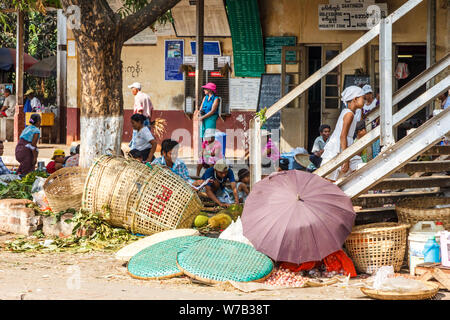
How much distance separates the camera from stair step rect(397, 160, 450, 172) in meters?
7.32

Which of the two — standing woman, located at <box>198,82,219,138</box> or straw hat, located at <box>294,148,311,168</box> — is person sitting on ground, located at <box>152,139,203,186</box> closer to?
straw hat, located at <box>294,148,311,168</box>

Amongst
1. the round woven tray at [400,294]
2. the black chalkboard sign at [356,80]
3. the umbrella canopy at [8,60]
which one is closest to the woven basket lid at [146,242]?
the round woven tray at [400,294]

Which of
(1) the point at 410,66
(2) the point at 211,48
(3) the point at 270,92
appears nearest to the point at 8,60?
(2) the point at 211,48

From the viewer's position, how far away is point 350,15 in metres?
13.8

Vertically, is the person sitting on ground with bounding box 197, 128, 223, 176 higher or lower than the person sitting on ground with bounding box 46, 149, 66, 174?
higher

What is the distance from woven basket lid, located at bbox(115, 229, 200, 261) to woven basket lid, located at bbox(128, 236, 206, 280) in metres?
0.14

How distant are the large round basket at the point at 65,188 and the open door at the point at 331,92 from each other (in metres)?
6.45

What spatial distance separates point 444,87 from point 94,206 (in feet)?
12.5

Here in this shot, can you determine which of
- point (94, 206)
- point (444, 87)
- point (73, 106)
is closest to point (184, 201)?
point (94, 206)

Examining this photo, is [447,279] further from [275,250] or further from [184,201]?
[184,201]

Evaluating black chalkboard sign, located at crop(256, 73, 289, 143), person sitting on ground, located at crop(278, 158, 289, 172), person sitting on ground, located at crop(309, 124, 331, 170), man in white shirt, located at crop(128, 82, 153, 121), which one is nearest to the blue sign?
black chalkboard sign, located at crop(256, 73, 289, 143)

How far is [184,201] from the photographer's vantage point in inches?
307

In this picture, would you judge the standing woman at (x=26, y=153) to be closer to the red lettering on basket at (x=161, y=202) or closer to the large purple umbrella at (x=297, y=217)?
the red lettering on basket at (x=161, y=202)

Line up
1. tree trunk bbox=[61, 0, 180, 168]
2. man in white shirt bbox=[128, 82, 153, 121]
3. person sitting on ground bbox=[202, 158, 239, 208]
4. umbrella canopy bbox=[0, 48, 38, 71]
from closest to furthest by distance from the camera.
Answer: tree trunk bbox=[61, 0, 180, 168]
person sitting on ground bbox=[202, 158, 239, 208]
man in white shirt bbox=[128, 82, 153, 121]
umbrella canopy bbox=[0, 48, 38, 71]
